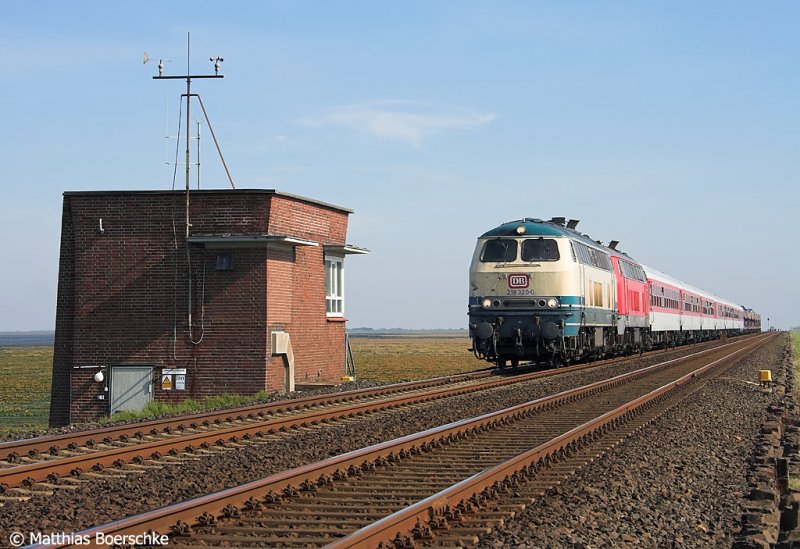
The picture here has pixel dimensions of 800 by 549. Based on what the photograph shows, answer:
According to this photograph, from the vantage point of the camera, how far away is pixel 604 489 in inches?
340

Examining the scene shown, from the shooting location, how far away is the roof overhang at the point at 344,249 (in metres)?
25.3

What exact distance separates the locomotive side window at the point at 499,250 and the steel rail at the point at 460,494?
442 inches

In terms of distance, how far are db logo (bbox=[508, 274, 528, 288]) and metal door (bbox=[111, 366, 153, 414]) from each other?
8.94 m

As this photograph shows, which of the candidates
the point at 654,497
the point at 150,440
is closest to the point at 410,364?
the point at 150,440

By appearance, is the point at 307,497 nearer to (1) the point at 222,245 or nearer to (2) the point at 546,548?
(2) the point at 546,548

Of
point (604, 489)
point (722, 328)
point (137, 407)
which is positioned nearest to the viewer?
point (604, 489)

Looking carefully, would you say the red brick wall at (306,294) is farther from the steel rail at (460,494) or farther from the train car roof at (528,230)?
the steel rail at (460,494)

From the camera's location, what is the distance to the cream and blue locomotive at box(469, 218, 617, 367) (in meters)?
23.9

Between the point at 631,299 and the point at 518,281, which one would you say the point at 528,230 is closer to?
the point at 518,281

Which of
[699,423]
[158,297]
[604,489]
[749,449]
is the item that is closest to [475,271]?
[158,297]

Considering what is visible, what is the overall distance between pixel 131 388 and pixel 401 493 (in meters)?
14.8

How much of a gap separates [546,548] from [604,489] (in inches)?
92.4

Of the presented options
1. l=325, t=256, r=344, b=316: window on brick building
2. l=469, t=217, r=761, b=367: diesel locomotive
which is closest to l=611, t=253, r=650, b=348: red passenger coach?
l=469, t=217, r=761, b=367: diesel locomotive

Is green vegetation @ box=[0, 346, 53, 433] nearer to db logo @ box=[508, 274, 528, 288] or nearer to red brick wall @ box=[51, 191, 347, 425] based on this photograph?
red brick wall @ box=[51, 191, 347, 425]
